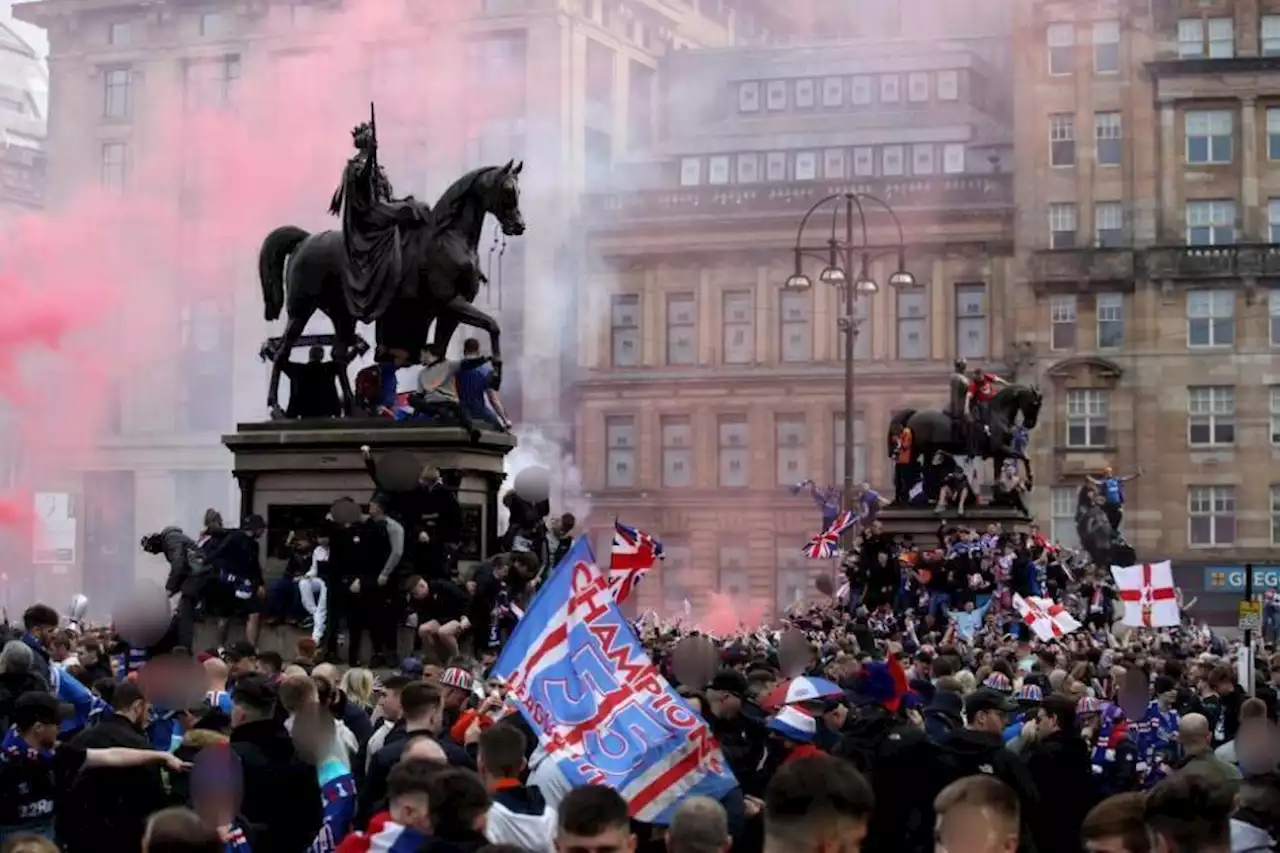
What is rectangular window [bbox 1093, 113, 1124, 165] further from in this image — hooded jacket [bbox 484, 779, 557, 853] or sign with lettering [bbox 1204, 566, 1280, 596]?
hooded jacket [bbox 484, 779, 557, 853]

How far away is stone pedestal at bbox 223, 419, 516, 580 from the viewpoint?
824 inches

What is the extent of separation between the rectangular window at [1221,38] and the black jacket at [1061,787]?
2323 inches

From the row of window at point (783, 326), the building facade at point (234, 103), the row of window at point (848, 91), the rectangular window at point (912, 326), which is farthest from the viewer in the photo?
the row of window at point (848, 91)

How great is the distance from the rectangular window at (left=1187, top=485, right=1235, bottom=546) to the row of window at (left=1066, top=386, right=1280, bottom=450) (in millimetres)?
1271

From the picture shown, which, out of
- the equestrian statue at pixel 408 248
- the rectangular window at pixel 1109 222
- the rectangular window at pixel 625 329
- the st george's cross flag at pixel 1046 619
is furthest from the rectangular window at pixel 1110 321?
the equestrian statue at pixel 408 248

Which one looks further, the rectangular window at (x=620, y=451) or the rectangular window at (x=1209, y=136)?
the rectangular window at (x=620, y=451)

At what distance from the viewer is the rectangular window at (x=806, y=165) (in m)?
77.9

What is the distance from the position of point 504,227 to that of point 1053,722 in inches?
407

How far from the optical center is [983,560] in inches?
1256

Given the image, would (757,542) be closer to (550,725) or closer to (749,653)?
(749,653)

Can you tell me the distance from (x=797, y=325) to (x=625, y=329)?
5586 millimetres

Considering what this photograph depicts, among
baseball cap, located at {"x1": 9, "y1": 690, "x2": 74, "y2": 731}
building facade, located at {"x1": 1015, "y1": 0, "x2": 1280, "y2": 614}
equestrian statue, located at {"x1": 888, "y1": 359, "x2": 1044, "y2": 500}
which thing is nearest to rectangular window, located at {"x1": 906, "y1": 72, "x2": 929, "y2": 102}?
building facade, located at {"x1": 1015, "y1": 0, "x2": 1280, "y2": 614}

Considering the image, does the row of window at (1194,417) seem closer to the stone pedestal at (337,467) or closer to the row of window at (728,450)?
the row of window at (728,450)

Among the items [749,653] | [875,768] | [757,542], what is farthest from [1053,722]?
[757,542]
